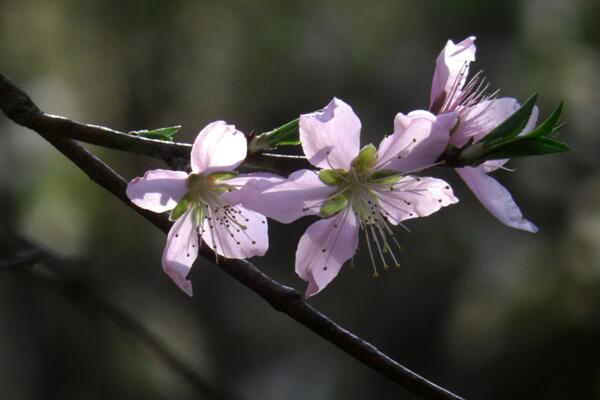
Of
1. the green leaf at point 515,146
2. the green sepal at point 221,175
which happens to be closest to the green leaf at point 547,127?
the green leaf at point 515,146

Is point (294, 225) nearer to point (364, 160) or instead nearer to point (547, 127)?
point (364, 160)

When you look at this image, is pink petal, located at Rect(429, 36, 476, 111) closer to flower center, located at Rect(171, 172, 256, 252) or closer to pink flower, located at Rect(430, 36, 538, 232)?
pink flower, located at Rect(430, 36, 538, 232)

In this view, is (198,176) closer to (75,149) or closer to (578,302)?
(75,149)

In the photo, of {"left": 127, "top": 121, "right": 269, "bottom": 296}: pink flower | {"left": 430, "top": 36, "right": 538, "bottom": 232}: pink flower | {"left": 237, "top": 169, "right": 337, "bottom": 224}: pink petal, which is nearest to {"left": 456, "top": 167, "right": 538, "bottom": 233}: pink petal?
{"left": 430, "top": 36, "right": 538, "bottom": 232}: pink flower

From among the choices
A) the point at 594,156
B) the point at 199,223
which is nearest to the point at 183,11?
the point at 594,156

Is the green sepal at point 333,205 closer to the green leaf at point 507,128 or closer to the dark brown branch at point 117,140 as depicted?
the dark brown branch at point 117,140

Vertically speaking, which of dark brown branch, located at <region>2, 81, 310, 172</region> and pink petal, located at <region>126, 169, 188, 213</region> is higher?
dark brown branch, located at <region>2, 81, 310, 172</region>
